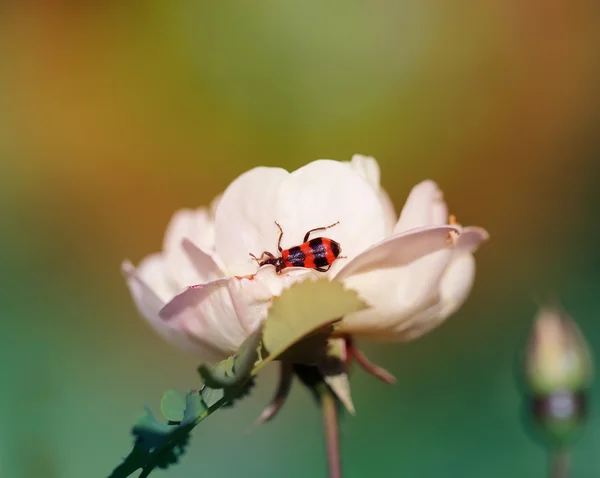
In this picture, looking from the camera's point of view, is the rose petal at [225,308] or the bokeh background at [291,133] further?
the bokeh background at [291,133]

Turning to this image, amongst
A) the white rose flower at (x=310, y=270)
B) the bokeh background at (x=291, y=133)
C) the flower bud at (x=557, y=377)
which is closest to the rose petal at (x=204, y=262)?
the white rose flower at (x=310, y=270)

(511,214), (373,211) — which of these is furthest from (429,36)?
(373,211)

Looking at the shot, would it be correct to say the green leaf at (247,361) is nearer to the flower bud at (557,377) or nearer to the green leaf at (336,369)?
the green leaf at (336,369)

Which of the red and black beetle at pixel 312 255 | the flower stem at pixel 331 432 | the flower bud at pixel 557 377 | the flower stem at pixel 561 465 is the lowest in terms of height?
the flower stem at pixel 561 465

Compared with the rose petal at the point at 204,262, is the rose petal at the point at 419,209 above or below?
below

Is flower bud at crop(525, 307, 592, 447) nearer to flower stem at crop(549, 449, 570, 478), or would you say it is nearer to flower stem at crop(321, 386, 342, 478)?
flower stem at crop(549, 449, 570, 478)

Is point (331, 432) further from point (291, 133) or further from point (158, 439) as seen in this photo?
point (291, 133)

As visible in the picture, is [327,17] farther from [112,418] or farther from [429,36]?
[112,418]

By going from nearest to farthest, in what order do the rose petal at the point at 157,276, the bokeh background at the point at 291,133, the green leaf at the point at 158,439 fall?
the green leaf at the point at 158,439 → the rose petal at the point at 157,276 → the bokeh background at the point at 291,133
